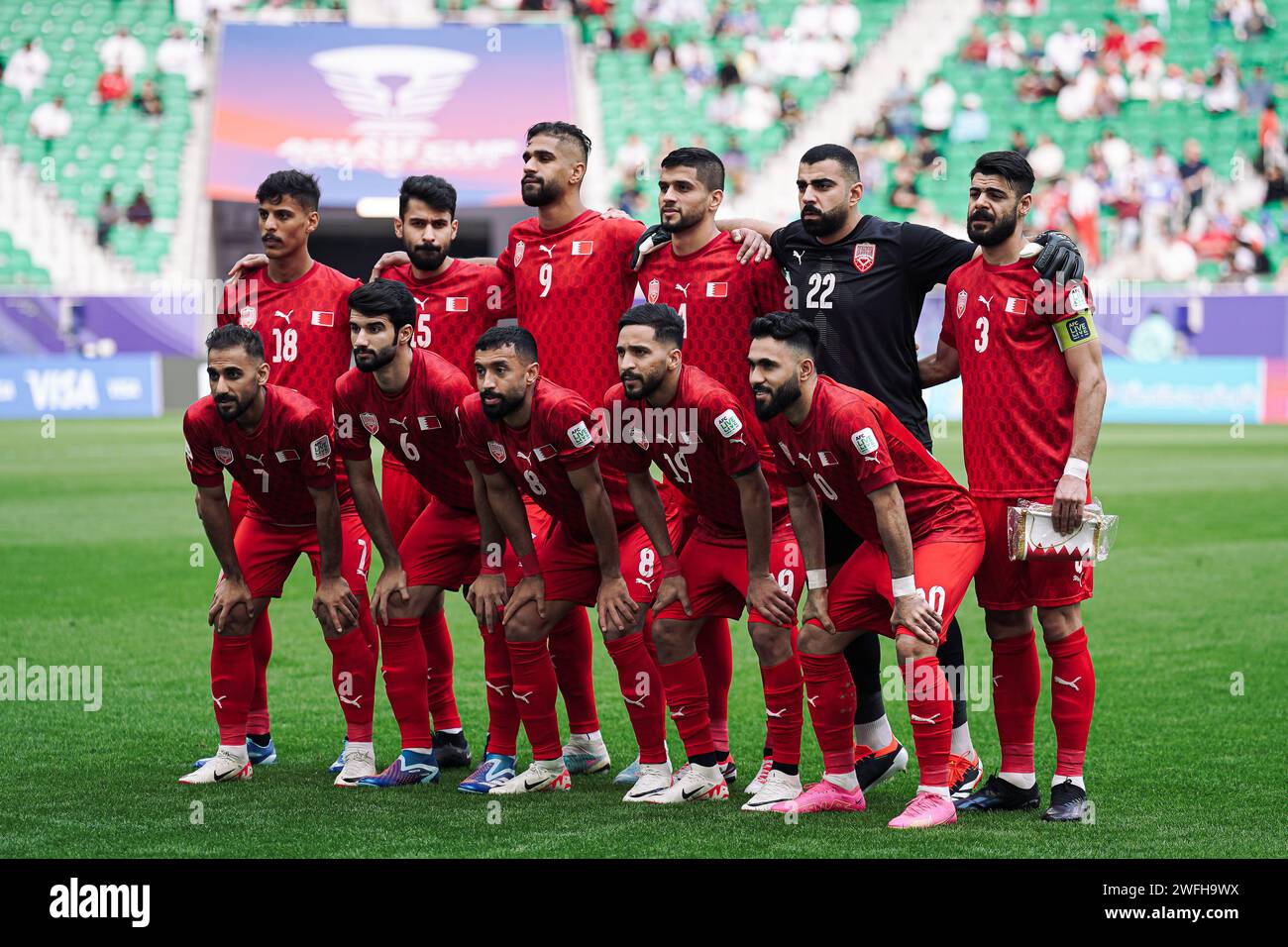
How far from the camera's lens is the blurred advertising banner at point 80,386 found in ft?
88.0

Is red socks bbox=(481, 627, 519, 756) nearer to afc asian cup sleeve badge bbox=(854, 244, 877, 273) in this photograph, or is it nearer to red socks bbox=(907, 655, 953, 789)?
red socks bbox=(907, 655, 953, 789)

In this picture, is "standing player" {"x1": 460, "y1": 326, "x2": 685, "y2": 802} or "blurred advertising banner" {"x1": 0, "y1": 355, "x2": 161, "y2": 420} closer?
"standing player" {"x1": 460, "y1": 326, "x2": 685, "y2": 802}

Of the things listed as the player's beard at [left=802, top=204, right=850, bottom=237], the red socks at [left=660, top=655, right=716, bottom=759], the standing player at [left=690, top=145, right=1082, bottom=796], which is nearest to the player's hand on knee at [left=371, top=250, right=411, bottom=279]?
the standing player at [left=690, top=145, right=1082, bottom=796]

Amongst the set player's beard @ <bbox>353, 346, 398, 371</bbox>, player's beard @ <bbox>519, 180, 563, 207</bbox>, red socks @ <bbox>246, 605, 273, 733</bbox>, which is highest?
player's beard @ <bbox>519, 180, 563, 207</bbox>

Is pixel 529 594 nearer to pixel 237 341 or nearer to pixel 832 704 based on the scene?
pixel 832 704

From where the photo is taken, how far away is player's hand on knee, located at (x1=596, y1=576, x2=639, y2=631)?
631 centimetres

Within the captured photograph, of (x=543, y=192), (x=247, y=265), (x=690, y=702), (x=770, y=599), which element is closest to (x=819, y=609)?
(x=770, y=599)

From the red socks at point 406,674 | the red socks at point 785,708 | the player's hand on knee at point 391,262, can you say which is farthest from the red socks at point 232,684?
the red socks at point 785,708

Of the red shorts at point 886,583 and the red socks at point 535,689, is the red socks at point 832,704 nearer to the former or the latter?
the red shorts at point 886,583

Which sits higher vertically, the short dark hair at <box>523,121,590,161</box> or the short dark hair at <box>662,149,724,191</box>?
the short dark hair at <box>523,121,590,161</box>

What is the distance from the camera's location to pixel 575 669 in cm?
703

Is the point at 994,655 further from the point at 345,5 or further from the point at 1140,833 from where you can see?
the point at 345,5

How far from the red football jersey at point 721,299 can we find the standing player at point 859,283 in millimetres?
118
